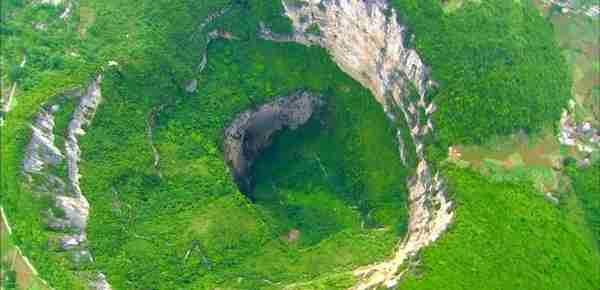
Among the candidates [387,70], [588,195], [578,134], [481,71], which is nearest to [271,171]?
[387,70]

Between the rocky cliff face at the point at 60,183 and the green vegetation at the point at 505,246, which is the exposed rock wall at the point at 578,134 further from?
the rocky cliff face at the point at 60,183

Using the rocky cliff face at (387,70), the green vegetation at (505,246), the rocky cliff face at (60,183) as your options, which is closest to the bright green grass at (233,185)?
the rocky cliff face at (60,183)

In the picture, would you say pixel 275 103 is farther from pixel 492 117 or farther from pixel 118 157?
pixel 492 117

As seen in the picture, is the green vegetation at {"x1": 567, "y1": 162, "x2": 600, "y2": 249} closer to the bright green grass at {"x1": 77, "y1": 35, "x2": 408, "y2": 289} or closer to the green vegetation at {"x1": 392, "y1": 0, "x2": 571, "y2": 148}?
the green vegetation at {"x1": 392, "y1": 0, "x2": 571, "y2": 148}

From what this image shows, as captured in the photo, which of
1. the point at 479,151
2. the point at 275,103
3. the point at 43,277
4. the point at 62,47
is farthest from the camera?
the point at 275,103

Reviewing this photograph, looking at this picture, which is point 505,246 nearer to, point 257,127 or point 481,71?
point 481,71

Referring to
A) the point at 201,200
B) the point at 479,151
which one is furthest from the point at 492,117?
the point at 201,200

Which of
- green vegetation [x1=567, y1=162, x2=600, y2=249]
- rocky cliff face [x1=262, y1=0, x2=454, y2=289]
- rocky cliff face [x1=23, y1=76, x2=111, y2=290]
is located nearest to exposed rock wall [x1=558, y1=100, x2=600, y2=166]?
green vegetation [x1=567, y1=162, x2=600, y2=249]
